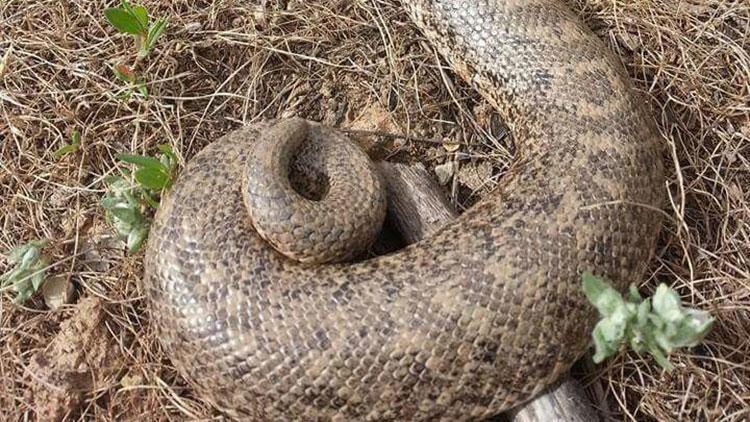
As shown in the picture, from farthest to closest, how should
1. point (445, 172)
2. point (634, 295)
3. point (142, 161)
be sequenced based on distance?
point (445, 172) → point (142, 161) → point (634, 295)

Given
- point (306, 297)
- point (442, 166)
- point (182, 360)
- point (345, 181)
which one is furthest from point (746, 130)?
point (182, 360)

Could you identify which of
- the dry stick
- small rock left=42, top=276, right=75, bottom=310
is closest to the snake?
the dry stick

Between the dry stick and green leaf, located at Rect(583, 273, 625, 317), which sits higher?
green leaf, located at Rect(583, 273, 625, 317)

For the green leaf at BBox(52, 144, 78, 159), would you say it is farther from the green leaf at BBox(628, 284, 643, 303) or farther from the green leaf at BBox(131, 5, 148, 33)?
the green leaf at BBox(628, 284, 643, 303)

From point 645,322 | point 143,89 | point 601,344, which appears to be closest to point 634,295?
point 645,322

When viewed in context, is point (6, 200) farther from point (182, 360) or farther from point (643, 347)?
point (643, 347)

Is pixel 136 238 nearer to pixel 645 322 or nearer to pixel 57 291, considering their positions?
pixel 57 291

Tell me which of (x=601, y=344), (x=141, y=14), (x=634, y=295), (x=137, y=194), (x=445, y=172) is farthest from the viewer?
(x=445, y=172)
